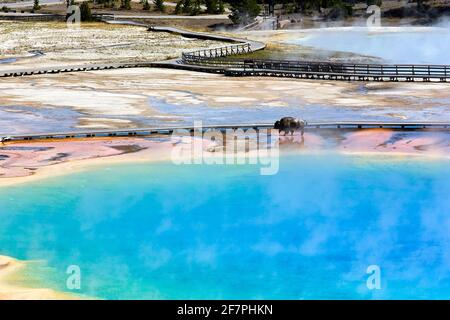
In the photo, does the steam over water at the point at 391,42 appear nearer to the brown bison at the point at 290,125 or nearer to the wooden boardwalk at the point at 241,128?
the wooden boardwalk at the point at 241,128

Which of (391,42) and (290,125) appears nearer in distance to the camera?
(290,125)

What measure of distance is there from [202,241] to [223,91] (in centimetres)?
2928

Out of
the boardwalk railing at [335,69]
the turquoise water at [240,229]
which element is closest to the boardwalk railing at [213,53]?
the boardwalk railing at [335,69]

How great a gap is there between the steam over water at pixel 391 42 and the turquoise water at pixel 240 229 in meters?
43.2

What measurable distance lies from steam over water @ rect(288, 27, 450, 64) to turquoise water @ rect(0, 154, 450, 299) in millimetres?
43238

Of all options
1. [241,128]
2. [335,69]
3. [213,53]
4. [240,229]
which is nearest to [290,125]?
[241,128]

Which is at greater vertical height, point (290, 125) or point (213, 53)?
point (290, 125)

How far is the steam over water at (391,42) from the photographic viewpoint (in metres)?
75.4

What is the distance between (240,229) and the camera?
80.2 feet

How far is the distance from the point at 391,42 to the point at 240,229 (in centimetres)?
6821

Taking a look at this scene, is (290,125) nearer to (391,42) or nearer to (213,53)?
(213,53)

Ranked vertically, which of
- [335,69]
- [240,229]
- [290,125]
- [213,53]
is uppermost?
[290,125]
